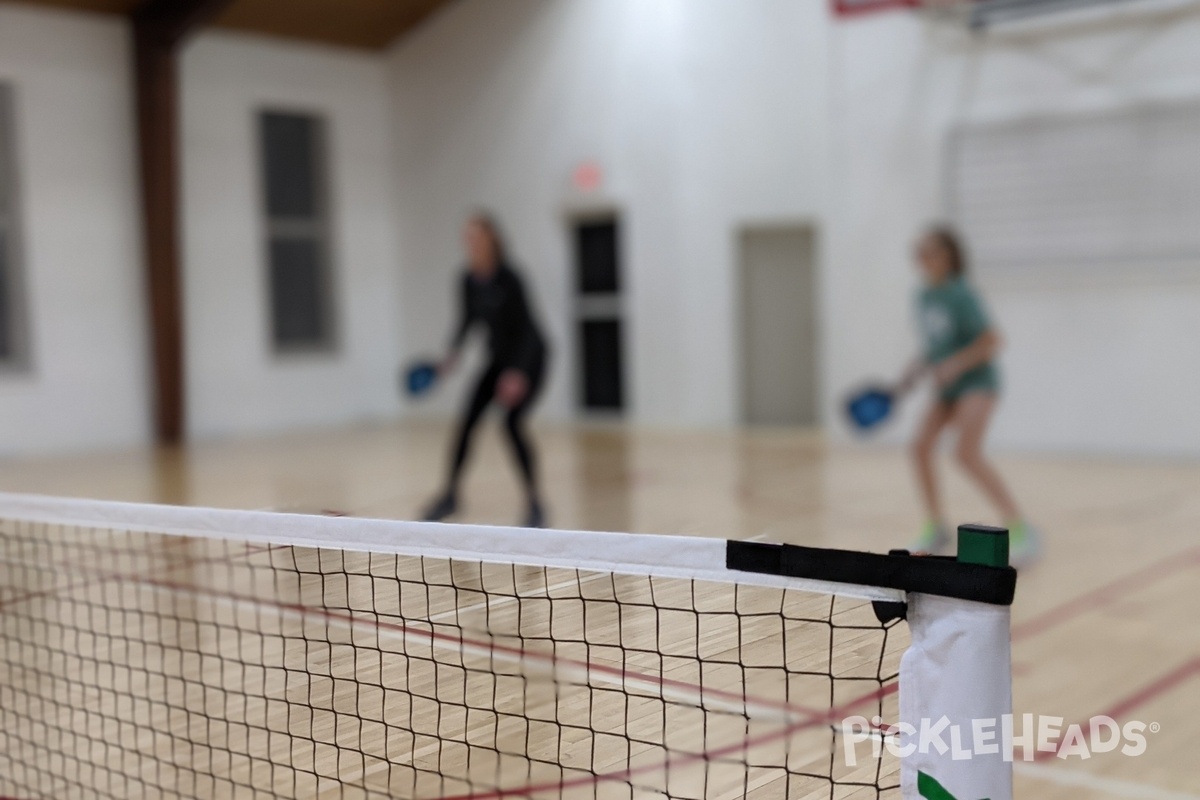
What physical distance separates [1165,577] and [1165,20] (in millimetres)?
5180

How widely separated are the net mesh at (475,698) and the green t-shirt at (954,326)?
2.45m

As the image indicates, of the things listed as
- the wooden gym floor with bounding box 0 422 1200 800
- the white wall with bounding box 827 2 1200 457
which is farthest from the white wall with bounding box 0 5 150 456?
the white wall with bounding box 827 2 1200 457

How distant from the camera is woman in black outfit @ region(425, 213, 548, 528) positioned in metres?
6.47

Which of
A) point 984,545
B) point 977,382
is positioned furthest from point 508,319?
point 984,545

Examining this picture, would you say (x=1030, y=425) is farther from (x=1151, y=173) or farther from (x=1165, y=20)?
(x=1165, y=20)

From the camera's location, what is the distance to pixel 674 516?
23.1ft

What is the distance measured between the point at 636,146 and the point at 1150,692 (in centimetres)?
953

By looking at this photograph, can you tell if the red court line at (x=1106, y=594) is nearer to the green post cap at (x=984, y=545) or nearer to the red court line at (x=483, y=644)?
the red court line at (x=483, y=644)

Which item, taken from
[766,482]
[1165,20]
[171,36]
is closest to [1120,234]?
[1165,20]

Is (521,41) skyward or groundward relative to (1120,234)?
skyward

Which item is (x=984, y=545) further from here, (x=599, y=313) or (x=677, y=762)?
(x=599, y=313)

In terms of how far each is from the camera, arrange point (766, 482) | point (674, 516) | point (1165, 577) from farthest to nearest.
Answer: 1. point (766, 482)
2. point (674, 516)
3. point (1165, 577)

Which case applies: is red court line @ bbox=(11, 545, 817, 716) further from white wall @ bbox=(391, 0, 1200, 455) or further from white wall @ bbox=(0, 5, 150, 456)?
white wall @ bbox=(0, 5, 150, 456)

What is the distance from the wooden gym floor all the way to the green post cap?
2.13 ft
